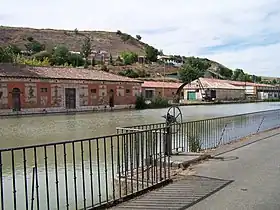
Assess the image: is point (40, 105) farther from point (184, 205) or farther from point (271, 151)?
point (184, 205)

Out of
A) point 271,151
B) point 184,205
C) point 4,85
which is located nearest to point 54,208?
point 184,205

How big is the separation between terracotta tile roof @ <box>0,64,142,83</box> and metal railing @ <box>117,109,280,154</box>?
94.2ft

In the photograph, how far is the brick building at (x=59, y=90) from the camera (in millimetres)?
40250

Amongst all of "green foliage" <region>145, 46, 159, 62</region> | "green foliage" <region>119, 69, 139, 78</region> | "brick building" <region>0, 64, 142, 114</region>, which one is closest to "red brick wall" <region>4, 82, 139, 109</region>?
"brick building" <region>0, 64, 142, 114</region>

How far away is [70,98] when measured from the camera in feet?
150

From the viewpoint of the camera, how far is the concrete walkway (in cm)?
490

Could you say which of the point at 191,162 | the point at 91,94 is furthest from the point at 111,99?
the point at 191,162

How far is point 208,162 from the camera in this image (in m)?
7.70

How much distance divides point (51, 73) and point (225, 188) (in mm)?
41106

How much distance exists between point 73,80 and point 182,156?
38793 mm

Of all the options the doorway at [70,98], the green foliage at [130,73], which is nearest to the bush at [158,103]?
the doorway at [70,98]

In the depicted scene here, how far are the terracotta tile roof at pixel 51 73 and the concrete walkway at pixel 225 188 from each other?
1405 inches

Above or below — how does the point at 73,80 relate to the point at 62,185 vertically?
above

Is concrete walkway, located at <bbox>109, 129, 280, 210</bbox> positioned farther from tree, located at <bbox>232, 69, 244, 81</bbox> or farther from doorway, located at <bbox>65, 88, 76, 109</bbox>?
tree, located at <bbox>232, 69, 244, 81</bbox>
